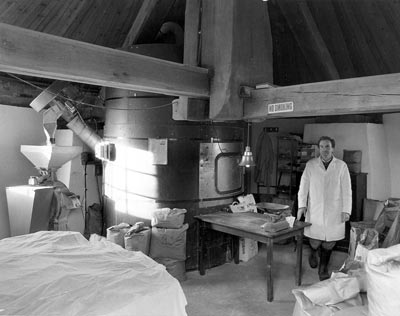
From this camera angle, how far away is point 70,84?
15.7ft

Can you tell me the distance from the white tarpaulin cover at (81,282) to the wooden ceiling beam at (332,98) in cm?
156

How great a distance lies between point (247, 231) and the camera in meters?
3.74

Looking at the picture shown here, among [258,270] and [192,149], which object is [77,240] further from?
[258,270]

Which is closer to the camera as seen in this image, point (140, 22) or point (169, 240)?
point (169, 240)

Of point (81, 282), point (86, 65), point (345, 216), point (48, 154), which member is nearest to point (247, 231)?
point (345, 216)

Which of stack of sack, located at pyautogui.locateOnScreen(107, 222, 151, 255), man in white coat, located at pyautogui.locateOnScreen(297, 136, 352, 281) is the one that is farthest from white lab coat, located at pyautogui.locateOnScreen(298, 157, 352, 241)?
stack of sack, located at pyautogui.locateOnScreen(107, 222, 151, 255)

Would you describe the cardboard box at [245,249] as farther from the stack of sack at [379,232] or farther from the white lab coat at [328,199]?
the stack of sack at [379,232]

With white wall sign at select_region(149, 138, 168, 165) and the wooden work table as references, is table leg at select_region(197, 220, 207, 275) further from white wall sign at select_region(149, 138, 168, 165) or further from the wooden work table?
white wall sign at select_region(149, 138, 168, 165)

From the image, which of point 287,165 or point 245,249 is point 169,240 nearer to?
point 245,249

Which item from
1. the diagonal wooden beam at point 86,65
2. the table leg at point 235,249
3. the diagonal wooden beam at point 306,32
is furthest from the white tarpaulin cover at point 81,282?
the diagonal wooden beam at point 306,32

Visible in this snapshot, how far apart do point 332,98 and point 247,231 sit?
1789 mm

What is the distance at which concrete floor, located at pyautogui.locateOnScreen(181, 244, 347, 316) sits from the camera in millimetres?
3428

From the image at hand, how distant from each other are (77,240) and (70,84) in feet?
9.72

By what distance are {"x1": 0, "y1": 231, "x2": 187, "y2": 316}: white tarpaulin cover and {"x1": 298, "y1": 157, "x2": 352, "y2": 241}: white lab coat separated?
263 centimetres
